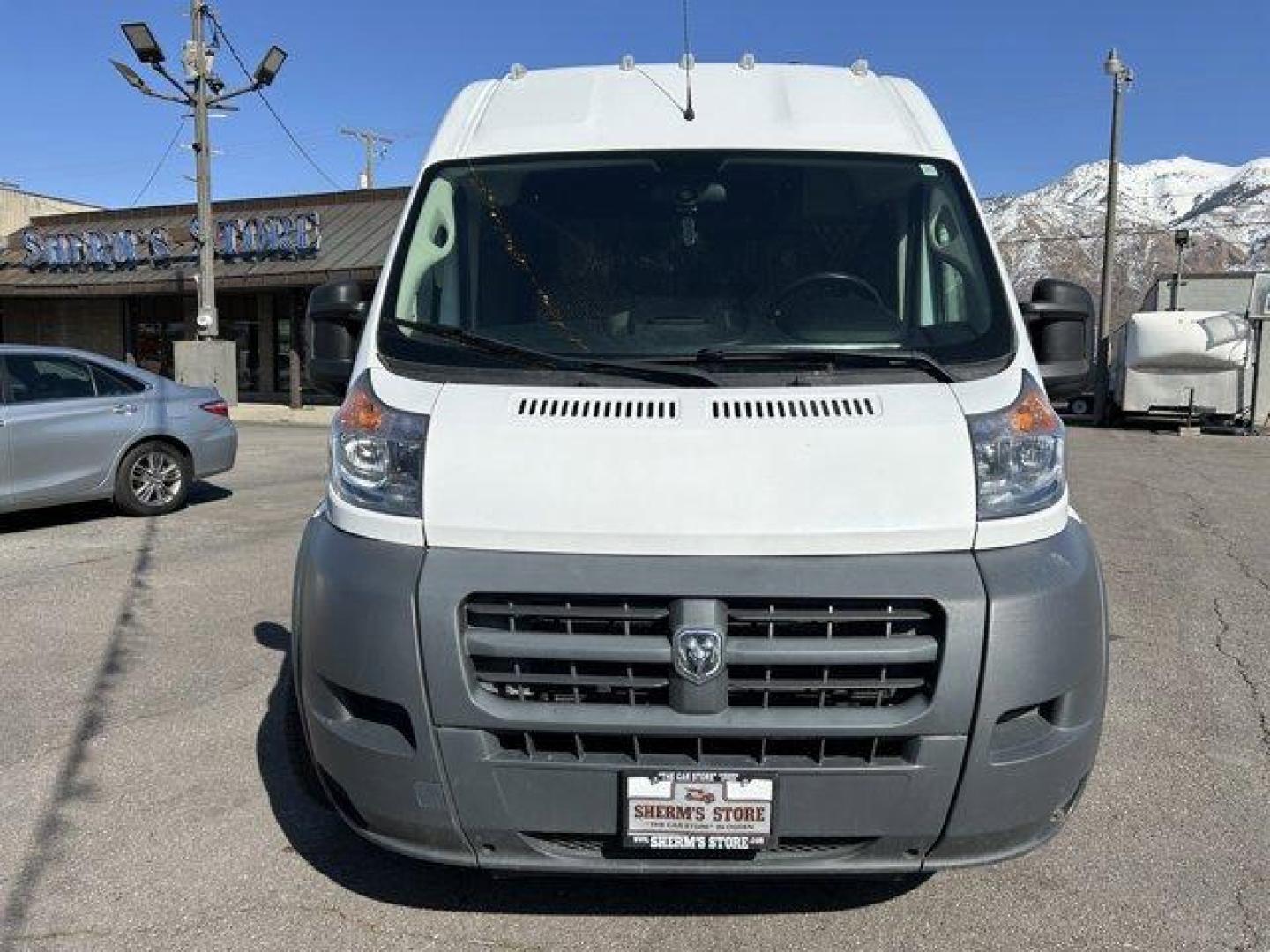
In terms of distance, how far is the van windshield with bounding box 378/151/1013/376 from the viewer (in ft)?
10.6

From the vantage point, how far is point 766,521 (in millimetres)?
2549

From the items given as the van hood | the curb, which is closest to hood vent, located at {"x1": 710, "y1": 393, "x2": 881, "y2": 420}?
the van hood

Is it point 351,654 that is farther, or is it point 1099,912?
point 1099,912

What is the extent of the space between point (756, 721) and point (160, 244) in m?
28.8

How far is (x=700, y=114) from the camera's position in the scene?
12.1ft

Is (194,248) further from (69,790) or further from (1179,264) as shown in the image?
(69,790)

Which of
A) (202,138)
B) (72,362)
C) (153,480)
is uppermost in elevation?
(202,138)

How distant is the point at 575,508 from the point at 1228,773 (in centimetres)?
298

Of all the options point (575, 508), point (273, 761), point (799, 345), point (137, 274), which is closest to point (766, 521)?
point (575, 508)

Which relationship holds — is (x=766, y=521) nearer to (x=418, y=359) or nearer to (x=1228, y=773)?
(x=418, y=359)

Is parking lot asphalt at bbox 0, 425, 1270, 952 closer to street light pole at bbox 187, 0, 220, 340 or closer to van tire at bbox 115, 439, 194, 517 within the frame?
van tire at bbox 115, 439, 194, 517

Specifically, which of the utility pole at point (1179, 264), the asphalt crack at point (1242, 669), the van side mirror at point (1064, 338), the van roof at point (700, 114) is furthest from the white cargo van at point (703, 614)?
the utility pole at point (1179, 264)

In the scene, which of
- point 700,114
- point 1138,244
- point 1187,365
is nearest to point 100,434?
point 700,114

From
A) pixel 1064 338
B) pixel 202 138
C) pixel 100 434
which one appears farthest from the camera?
pixel 202 138
